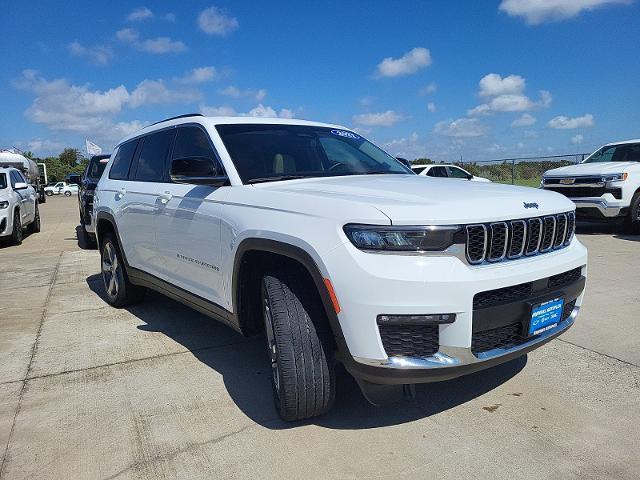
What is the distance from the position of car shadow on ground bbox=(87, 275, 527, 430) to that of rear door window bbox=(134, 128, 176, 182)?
1385mm

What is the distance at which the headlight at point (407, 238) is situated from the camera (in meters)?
2.30

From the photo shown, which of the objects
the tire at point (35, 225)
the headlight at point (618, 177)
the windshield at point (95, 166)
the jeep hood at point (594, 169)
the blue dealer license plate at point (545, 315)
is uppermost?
the windshield at point (95, 166)

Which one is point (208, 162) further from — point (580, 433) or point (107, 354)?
point (580, 433)

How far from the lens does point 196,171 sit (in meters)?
3.20

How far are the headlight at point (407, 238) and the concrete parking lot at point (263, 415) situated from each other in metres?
1.04

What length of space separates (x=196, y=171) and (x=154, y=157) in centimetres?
149

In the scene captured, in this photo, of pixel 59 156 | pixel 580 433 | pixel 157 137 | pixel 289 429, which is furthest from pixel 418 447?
pixel 59 156

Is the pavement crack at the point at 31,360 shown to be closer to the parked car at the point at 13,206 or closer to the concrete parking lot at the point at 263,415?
the concrete parking lot at the point at 263,415

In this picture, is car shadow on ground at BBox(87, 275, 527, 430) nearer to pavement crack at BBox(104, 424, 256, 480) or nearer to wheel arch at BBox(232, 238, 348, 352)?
pavement crack at BBox(104, 424, 256, 480)

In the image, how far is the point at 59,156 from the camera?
85688 mm

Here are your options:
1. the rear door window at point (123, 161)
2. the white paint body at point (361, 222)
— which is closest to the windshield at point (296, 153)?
the white paint body at point (361, 222)

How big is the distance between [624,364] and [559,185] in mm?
7466

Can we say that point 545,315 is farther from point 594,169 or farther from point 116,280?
point 594,169

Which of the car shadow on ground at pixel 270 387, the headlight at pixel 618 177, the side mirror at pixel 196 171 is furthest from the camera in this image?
the headlight at pixel 618 177
